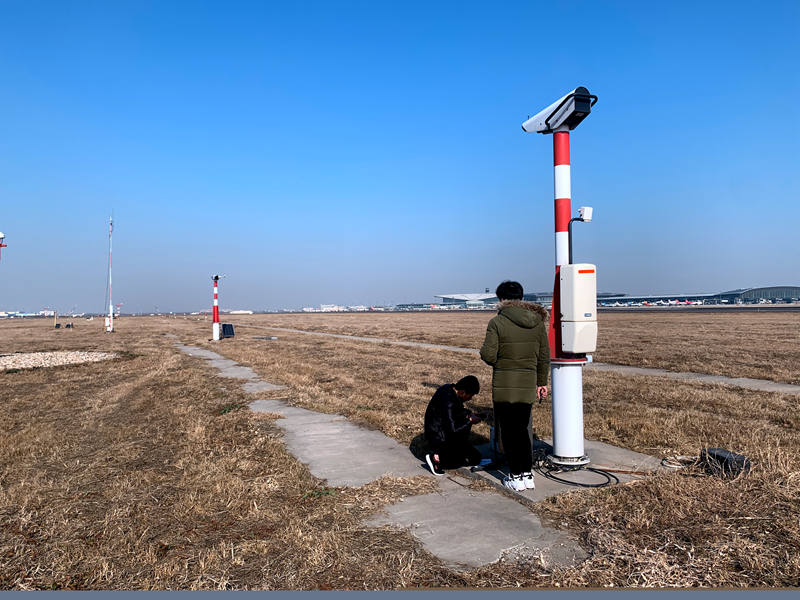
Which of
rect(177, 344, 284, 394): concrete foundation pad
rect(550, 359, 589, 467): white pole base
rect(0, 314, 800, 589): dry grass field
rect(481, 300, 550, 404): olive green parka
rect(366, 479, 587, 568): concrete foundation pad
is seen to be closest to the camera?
rect(0, 314, 800, 589): dry grass field

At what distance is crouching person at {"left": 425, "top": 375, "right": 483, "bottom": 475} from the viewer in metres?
5.82

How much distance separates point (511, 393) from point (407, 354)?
15.8 m

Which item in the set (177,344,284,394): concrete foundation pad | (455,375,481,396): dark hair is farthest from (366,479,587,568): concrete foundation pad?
(177,344,284,394): concrete foundation pad

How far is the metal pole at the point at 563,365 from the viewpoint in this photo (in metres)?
5.72

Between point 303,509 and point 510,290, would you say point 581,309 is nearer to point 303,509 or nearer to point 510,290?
point 510,290

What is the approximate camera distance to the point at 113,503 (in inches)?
200

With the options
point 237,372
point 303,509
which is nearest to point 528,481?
point 303,509

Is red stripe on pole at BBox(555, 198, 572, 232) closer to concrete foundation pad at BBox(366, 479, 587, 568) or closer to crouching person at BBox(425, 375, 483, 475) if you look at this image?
crouching person at BBox(425, 375, 483, 475)

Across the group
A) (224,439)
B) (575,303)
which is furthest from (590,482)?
(224,439)

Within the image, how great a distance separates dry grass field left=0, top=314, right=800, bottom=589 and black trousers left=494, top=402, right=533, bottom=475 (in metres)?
0.52

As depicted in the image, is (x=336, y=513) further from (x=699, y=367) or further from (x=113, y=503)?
(x=699, y=367)

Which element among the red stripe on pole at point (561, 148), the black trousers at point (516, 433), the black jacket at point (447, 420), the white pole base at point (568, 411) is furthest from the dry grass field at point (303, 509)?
the red stripe on pole at point (561, 148)

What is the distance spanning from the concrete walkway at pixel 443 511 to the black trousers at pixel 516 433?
1.25ft

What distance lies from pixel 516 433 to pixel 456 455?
106 cm
